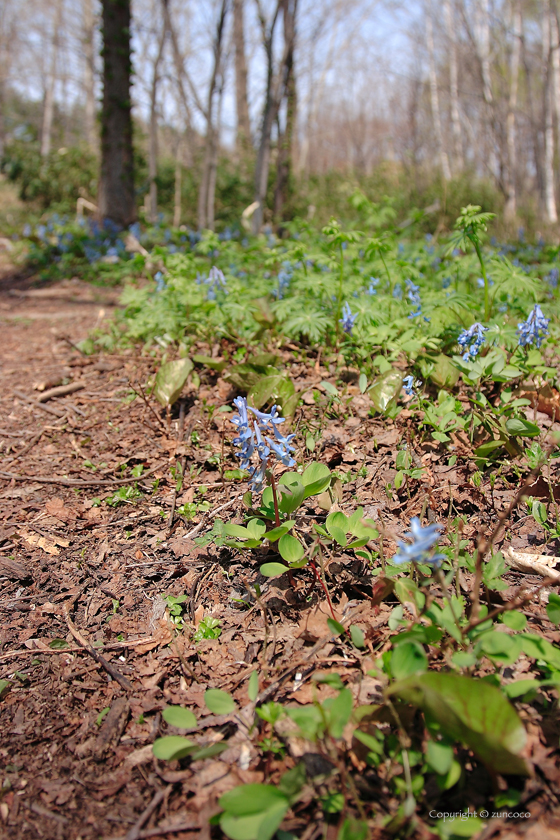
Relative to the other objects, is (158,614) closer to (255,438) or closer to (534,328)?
(255,438)

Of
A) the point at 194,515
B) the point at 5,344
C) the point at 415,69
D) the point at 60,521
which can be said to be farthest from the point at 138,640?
the point at 415,69

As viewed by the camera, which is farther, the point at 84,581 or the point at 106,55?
the point at 106,55

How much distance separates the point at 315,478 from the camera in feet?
5.79

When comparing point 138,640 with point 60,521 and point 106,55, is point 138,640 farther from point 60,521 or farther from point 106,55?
point 106,55

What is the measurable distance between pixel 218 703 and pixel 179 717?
11cm

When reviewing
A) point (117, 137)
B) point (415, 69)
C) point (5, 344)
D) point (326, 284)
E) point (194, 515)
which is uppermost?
point (415, 69)

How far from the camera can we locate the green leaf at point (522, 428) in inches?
78.6

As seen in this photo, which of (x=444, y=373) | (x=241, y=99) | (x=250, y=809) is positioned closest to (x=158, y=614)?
(x=250, y=809)

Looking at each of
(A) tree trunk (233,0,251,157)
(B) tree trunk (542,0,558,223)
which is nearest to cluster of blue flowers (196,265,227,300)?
(B) tree trunk (542,0,558,223)

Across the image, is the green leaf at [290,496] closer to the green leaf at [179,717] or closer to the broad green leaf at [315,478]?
the broad green leaf at [315,478]

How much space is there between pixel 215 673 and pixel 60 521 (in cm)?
102

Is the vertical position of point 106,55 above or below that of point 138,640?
above

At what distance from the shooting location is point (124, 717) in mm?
1410

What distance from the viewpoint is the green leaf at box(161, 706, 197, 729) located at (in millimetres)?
1222
